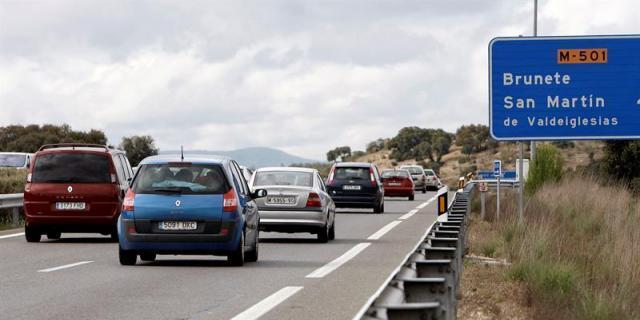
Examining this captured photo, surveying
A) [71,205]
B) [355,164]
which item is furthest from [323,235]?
[355,164]

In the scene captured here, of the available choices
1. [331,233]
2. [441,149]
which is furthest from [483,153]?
[331,233]

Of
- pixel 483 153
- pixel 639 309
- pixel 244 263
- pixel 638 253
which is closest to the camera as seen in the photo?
pixel 639 309

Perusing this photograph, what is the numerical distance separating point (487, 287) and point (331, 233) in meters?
11.1

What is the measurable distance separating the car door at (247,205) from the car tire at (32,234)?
234 inches

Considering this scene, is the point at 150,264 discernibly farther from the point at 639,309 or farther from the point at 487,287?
the point at 639,309

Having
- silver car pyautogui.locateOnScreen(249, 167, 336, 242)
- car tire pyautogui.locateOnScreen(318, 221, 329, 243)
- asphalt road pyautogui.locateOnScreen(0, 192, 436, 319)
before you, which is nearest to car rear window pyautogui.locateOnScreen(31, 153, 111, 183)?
asphalt road pyautogui.locateOnScreen(0, 192, 436, 319)

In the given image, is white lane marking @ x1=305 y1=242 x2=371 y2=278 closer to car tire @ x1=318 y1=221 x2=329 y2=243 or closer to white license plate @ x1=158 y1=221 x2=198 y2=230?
car tire @ x1=318 y1=221 x2=329 y2=243

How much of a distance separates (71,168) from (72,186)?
0.36m

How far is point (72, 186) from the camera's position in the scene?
997 inches

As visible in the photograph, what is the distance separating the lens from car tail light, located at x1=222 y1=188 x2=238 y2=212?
19047 millimetres

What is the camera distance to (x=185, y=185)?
19.3 metres

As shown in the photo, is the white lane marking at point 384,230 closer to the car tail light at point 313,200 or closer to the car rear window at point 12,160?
the car tail light at point 313,200

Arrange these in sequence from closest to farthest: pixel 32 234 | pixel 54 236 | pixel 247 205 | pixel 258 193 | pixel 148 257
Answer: pixel 247 205 → pixel 148 257 → pixel 258 193 → pixel 32 234 → pixel 54 236

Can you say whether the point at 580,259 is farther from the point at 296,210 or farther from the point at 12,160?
the point at 12,160
